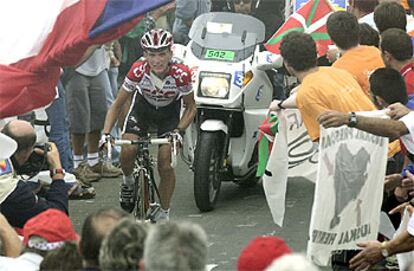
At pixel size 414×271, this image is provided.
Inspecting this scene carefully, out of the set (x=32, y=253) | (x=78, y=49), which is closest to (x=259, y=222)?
(x=78, y=49)

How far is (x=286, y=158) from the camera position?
904cm

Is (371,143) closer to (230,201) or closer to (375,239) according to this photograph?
(375,239)

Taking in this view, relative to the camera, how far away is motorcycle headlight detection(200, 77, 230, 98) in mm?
11227

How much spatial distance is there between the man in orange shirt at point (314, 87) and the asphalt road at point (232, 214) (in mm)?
A: 1757

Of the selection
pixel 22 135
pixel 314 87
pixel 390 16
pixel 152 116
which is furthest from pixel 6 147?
pixel 390 16

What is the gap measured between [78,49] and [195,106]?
2.04 meters

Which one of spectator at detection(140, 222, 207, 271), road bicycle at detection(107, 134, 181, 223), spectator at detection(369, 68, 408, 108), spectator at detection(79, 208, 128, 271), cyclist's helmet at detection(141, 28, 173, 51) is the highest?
spectator at detection(140, 222, 207, 271)

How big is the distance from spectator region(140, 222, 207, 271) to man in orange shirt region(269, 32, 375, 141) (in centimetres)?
321

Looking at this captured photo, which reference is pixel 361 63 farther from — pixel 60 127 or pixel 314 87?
pixel 60 127

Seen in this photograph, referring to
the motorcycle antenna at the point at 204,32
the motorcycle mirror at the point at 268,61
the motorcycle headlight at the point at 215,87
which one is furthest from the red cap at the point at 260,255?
the motorcycle antenna at the point at 204,32

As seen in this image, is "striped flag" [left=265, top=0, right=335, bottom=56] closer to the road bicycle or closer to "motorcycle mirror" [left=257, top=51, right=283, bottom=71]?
"motorcycle mirror" [left=257, top=51, right=283, bottom=71]

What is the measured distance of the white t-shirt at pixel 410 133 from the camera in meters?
7.20

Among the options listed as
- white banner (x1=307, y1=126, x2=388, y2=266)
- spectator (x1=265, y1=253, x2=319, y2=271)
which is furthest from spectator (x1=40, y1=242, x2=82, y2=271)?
white banner (x1=307, y1=126, x2=388, y2=266)

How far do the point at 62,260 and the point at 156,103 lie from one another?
17.6 ft
